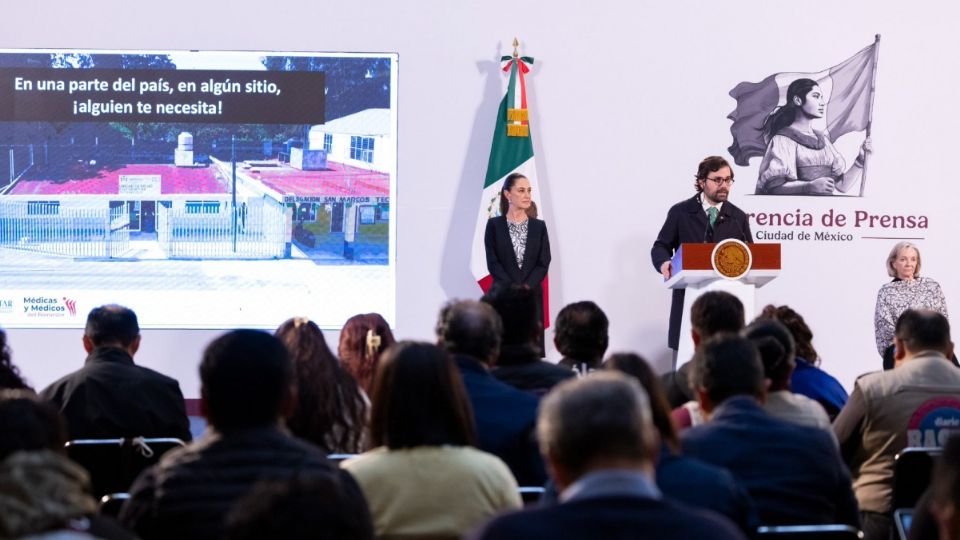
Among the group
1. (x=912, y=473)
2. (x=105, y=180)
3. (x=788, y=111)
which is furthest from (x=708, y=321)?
(x=105, y=180)

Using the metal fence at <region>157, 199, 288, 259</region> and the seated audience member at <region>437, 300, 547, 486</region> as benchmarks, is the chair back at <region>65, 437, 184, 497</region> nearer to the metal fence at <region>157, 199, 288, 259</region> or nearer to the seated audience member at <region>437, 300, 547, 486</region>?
the seated audience member at <region>437, 300, 547, 486</region>

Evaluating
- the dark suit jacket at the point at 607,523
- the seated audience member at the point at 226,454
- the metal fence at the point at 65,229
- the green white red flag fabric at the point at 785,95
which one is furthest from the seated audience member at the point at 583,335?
the metal fence at the point at 65,229

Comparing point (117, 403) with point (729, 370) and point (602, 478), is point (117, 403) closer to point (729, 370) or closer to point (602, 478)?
point (729, 370)

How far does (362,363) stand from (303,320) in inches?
22.2

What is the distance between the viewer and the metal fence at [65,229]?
846cm

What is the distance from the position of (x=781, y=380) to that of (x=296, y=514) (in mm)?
2495

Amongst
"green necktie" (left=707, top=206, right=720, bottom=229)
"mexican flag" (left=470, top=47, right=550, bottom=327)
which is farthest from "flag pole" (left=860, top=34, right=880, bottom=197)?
"mexican flag" (left=470, top=47, right=550, bottom=327)

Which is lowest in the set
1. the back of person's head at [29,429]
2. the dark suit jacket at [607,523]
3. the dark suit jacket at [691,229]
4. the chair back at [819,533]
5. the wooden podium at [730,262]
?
the chair back at [819,533]

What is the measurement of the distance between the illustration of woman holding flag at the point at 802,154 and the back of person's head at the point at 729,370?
5.81m

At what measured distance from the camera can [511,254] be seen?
808 centimetres

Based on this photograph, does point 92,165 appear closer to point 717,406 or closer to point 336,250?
point 336,250

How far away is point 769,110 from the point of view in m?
8.73

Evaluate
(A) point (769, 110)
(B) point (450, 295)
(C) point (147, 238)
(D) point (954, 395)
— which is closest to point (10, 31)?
(C) point (147, 238)

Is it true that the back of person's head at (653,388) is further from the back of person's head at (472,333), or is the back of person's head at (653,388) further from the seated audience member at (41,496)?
the seated audience member at (41,496)
